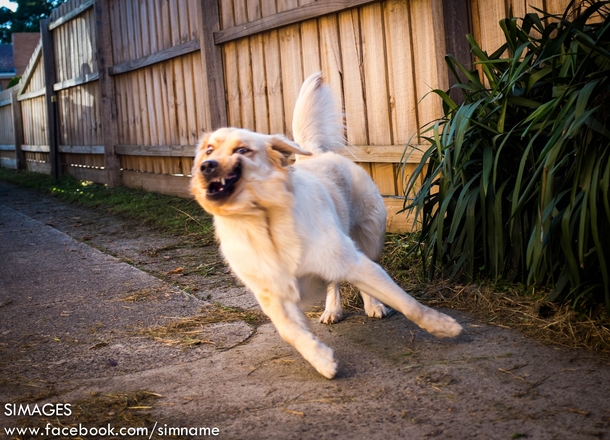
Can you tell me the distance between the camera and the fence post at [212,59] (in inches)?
305

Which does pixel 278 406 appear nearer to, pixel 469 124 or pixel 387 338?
pixel 387 338

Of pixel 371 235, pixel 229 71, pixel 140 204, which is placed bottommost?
pixel 371 235

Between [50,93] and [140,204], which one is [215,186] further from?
[50,93]

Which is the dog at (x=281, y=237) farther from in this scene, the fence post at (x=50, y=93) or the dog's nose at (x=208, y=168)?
the fence post at (x=50, y=93)

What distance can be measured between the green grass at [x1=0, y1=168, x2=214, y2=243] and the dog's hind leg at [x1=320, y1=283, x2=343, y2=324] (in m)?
2.83

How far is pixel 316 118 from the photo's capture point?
4.48 m

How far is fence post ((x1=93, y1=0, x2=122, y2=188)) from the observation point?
1074 centimetres

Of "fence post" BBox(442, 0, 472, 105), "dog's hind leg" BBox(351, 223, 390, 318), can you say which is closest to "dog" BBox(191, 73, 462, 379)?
"dog's hind leg" BBox(351, 223, 390, 318)

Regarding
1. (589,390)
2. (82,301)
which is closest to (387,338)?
(589,390)

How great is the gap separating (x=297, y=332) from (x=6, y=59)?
49.0 metres

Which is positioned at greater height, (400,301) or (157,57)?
(157,57)

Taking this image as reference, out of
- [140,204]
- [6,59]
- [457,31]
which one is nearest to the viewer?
[457,31]

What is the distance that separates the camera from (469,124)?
159 inches

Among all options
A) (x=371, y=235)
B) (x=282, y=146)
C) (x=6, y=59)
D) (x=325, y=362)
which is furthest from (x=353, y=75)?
(x=6, y=59)
